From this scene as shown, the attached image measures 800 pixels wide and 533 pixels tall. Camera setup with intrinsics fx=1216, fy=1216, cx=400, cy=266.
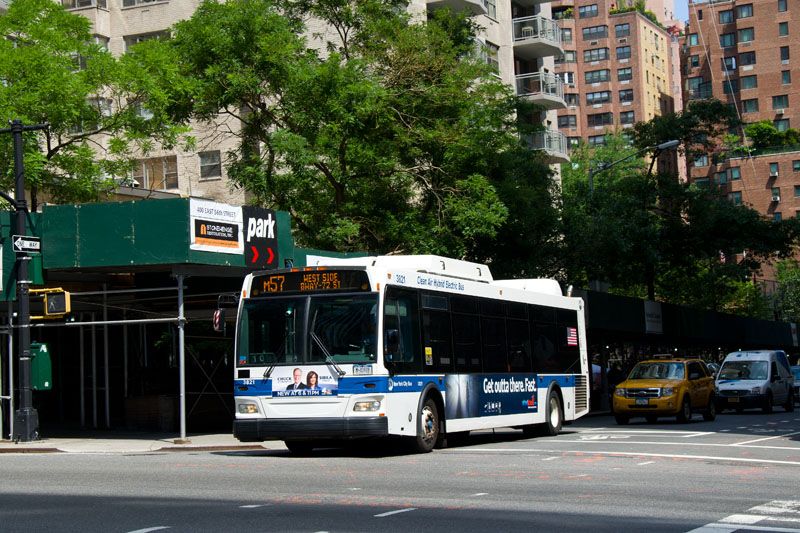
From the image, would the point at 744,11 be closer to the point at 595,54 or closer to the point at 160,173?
the point at 595,54

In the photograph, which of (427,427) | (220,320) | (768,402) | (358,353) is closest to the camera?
(358,353)

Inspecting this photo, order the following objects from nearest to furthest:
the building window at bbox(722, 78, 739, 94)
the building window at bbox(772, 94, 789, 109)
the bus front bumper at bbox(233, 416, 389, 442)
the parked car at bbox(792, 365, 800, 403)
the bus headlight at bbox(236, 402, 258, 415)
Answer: the bus front bumper at bbox(233, 416, 389, 442), the bus headlight at bbox(236, 402, 258, 415), the parked car at bbox(792, 365, 800, 403), the building window at bbox(772, 94, 789, 109), the building window at bbox(722, 78, 739, 94)

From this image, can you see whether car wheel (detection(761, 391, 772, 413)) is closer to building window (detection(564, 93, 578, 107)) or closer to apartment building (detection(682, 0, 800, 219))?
Result: apartment building (detection(682, 0, 800, 219))

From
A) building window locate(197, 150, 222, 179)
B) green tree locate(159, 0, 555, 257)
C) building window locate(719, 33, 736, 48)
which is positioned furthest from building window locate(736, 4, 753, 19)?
green tree locate(159, 0, 555, 257)

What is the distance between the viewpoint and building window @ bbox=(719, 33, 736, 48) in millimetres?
134875

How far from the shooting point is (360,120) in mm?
34188

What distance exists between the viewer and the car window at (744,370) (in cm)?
3847

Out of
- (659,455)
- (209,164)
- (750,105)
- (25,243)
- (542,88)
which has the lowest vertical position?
(659,455)

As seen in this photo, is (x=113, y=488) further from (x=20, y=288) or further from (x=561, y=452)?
(x=20, y=288)

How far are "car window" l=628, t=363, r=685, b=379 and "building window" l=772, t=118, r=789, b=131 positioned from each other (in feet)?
344

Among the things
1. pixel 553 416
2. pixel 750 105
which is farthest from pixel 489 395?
pixel 750 105

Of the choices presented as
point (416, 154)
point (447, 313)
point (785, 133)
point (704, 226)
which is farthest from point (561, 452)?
point (785, 133)

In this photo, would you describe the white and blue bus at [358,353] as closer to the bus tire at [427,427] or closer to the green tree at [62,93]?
the bus tire at [427,427]

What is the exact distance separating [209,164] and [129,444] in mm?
31856
